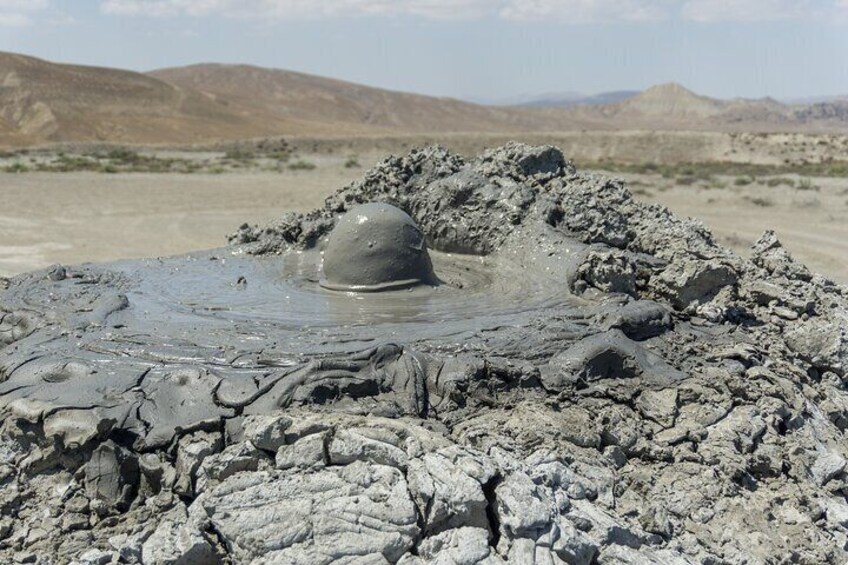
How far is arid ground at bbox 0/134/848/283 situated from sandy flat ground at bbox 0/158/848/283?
0.08 ft

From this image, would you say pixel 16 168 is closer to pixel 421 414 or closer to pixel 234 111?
pixel 421 414

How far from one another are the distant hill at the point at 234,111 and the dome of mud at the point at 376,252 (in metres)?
35.9

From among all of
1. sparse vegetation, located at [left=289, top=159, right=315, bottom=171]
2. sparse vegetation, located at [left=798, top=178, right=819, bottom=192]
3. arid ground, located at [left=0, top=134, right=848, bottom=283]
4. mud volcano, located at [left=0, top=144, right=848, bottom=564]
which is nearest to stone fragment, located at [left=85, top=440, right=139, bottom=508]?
mud volcano, located at [left=0, top=144, right=848, bottom=564]

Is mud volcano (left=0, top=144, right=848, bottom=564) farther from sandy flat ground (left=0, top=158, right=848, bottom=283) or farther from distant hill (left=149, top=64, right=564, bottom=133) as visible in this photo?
distant hill (left=149, top=64, right=564, bottom=133)

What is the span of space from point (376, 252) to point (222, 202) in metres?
14.2

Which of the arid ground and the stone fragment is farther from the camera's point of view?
the arid ground

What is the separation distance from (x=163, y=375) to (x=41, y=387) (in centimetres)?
64

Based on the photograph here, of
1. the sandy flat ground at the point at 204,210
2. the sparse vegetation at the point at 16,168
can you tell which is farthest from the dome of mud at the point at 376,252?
the sparse vegetation at the point at 16,168

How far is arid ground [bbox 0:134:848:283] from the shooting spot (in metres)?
14.2

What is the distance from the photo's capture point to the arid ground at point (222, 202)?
1416 cm

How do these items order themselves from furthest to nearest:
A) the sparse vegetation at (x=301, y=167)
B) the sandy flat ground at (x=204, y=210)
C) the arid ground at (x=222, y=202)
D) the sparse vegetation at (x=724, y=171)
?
1. the sparse vegetation at (x=301, y=167)
2. the sparse vegetation at (x=724, y=171)
3. the arid ground at (x=222, y=202)
4. the sandy flat ground at (x=204, y=210)

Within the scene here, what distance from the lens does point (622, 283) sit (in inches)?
235

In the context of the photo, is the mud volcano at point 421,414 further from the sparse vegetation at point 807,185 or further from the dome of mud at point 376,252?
the sparse vegetation at point 807,185

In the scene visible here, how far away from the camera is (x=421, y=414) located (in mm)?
4242
